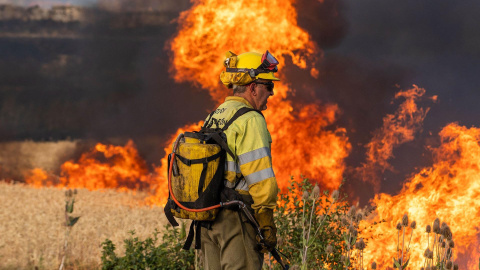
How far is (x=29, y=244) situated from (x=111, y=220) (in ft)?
9.28

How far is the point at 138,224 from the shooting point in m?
13.1

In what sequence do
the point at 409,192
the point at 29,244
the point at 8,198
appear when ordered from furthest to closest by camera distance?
the point at 8,198 < the point at 29,244 < the point at 409,192

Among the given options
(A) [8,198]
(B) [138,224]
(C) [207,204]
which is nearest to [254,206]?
(C) [207,204]

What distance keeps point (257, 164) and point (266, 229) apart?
1.93ft

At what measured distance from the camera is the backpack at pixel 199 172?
4457 millimetres

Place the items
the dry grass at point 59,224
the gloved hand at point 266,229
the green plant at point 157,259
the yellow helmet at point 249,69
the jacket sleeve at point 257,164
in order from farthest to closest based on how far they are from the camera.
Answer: the dry grass at point 59,224, the green plant at point 157,259, the yellow helmet at point 249,69, the gloved hand at point 266,229, the jacket sleeve at point 257,164

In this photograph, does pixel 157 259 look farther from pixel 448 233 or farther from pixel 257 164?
pixel 448 233

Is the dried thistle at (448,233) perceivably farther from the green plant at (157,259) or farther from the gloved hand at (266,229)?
the green plant at (157,259)

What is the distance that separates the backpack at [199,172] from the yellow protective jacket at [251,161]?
7 centimetres

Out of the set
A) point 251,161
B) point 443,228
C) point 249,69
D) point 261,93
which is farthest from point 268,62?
point 443,228

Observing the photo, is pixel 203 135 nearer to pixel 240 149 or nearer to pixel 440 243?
pixel 240 149

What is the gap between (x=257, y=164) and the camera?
434 cm

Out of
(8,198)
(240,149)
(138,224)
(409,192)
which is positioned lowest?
(240,149)

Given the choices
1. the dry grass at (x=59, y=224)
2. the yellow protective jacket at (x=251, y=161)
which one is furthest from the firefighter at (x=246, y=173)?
the dry grass at (x=59, y=224)
